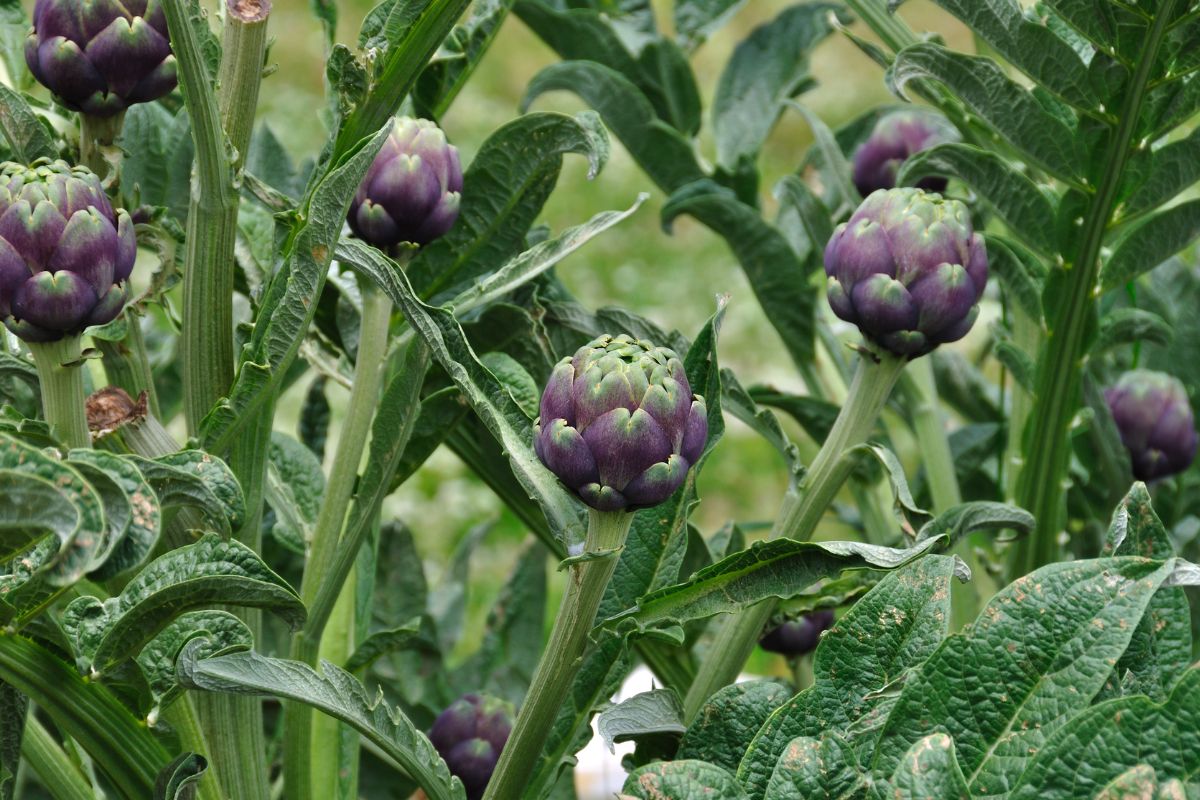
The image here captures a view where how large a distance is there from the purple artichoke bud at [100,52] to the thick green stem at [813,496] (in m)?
0.29

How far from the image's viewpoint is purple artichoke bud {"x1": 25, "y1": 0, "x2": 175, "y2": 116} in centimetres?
53

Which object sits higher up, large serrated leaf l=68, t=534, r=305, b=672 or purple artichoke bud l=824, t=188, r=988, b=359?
purple artichoke bud l=824, t=188, r=988, b=359

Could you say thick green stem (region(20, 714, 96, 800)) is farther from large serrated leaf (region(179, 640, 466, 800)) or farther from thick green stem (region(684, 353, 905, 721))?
thick green stem (region(684, 353, 905, 721))

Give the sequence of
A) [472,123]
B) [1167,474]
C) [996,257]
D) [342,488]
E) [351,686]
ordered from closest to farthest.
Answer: [351,686] < [342,488] < [996,257] < [1167,474] < [472,123]

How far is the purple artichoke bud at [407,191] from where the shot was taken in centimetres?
57

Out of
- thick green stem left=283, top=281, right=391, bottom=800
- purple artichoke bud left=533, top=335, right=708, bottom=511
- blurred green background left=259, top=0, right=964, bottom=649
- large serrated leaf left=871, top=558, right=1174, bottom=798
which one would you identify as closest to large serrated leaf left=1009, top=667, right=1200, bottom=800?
large serrated leaf left=871, top=558, right=1174, bottom=798

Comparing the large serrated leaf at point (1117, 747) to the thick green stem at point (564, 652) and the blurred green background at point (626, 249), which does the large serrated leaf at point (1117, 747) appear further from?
the blurred green background at point (626, 249)

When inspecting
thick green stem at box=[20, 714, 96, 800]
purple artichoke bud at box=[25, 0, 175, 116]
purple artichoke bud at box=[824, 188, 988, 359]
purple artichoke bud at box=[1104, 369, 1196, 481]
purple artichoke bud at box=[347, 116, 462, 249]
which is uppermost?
purple artichoke bud at box=[25, 0, 175, 116]

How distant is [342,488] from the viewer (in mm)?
579

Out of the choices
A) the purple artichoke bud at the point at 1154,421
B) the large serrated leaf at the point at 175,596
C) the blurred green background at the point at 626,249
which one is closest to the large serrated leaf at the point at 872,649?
the large serrated leaf at the point at 175,596

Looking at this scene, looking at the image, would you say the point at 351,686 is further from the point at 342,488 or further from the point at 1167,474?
the point at 1167,474

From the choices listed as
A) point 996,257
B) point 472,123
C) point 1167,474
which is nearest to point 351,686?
point 996,257

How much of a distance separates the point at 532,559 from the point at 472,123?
2807 mm

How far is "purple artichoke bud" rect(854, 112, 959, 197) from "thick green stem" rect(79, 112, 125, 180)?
1.35 feet
